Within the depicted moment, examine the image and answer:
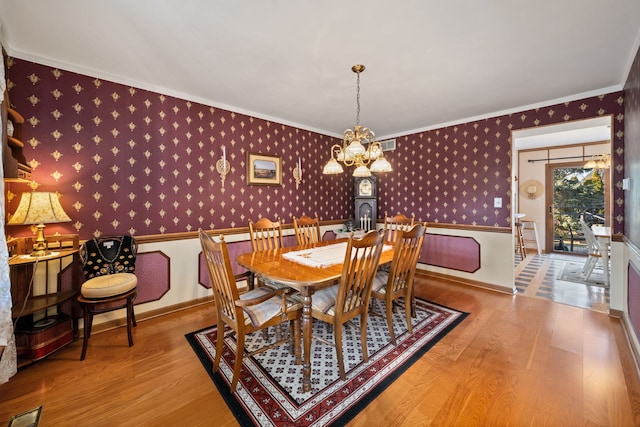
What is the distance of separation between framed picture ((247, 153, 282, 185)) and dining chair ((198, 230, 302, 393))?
1963 mm

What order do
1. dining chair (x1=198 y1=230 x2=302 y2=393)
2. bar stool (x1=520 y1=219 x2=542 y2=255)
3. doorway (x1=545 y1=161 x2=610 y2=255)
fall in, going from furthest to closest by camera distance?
bar stool (x1=520 y1=219 x2=542 y2=255), doorway (x1=545 y1=161 x2=610 y2=255), dining chair (x1=198 y1=230 x2=302 y2=393)

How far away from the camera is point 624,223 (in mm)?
2613

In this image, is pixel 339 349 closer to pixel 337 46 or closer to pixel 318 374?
pixel 318 374

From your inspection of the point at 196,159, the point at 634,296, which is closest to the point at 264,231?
the point at 196,159

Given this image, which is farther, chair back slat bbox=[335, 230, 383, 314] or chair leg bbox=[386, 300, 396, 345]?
chair leg bbox=[386, 300, 396, 345]

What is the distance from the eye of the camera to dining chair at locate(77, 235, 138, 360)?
2062 mm

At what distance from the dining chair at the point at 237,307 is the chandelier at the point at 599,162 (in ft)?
19.2

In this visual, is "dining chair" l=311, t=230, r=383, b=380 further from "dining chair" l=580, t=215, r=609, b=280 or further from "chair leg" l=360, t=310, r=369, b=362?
"dining chair" l=580, t=215, r=609, b=280

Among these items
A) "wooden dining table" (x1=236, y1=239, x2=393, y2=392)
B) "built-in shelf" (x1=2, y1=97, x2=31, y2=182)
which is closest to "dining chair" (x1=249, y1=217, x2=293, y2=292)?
"wooden dining table" (x1=236, y1=239, x2=393, y2=392)

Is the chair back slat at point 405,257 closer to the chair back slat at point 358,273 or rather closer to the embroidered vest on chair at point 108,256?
the chair back slat at point 358,273

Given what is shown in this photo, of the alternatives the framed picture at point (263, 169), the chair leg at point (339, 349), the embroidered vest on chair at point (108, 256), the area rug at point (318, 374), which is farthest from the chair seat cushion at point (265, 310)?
the framed picture at point (263, 169)

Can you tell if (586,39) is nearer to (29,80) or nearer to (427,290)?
(427,290)

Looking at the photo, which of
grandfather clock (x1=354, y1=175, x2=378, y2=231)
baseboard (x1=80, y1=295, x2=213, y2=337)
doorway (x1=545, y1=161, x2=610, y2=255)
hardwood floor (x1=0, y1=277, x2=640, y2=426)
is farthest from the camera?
doorway (x1=545, y1=161, x2=610, y2=255)

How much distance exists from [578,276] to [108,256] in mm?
6269
